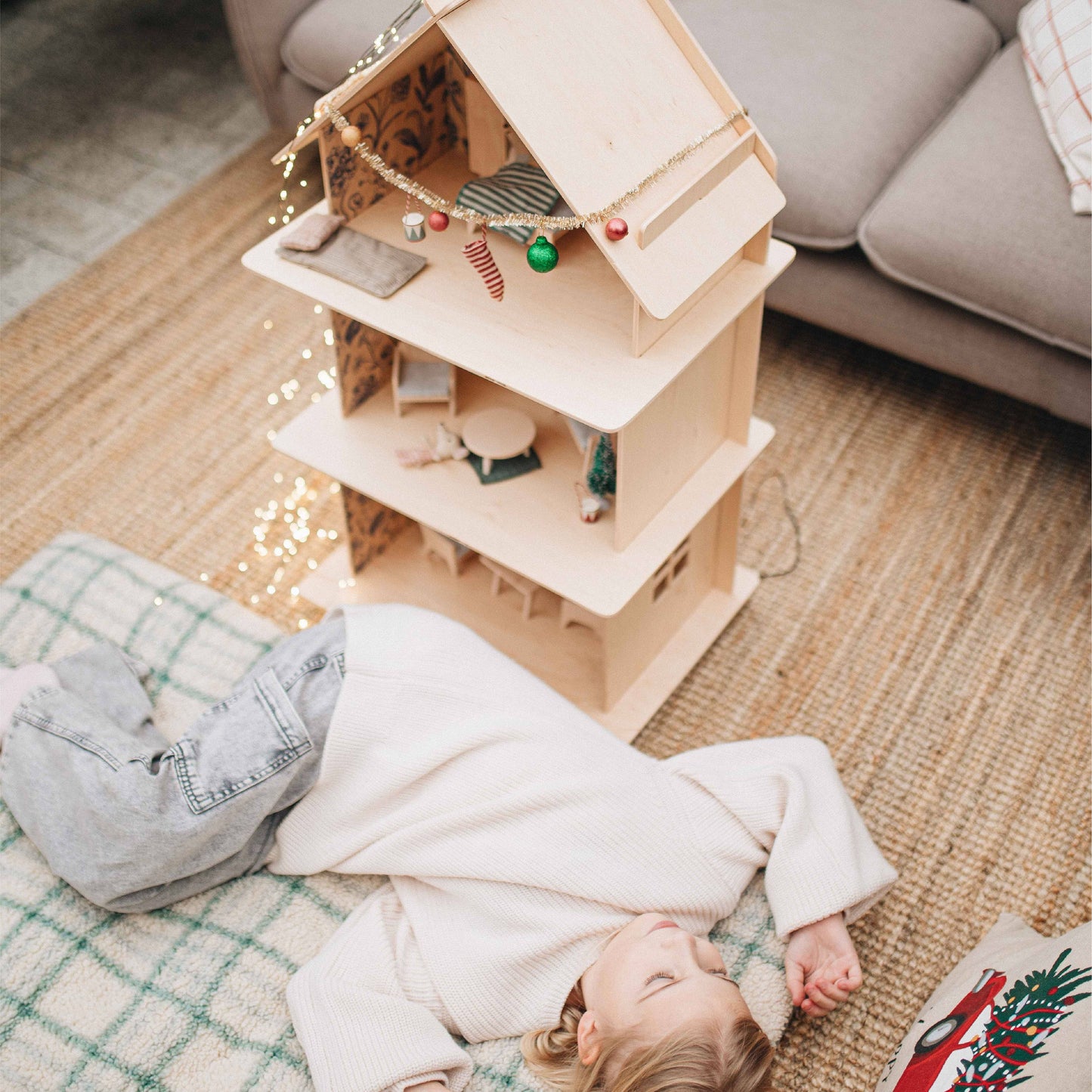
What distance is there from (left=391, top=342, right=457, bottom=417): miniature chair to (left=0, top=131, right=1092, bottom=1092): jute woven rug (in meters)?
0.39

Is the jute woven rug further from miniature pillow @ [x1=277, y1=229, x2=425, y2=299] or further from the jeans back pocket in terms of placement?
miniature pillow @ [x1=277, y1=229, x2=425, y2=299]

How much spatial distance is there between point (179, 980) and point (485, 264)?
806 mm

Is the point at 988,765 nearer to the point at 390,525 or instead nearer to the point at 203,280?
the point at 390,525

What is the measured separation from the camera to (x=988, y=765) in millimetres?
1468

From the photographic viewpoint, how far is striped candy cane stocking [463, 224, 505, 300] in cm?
114

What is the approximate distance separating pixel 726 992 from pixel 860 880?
0.76 ft

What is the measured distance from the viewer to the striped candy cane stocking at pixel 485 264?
1136 mm

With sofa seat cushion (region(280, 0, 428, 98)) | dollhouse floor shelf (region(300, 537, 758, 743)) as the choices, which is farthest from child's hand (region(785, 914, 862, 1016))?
sofa seat cushion (region(280, 0, 428, 98))

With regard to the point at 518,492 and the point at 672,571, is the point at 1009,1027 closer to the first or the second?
the point at 672,571

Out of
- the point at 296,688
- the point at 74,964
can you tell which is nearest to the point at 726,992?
the point at 296,688

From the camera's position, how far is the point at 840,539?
67.6 inches

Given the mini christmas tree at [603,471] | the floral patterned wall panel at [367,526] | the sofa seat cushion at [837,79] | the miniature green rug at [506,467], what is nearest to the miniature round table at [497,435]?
the miniature green rug at [506,467]

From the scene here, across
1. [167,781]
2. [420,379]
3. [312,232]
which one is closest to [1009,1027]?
[167,781]

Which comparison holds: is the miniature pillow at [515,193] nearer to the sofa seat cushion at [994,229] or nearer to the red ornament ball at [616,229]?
the red ornament ball at [616,229]
